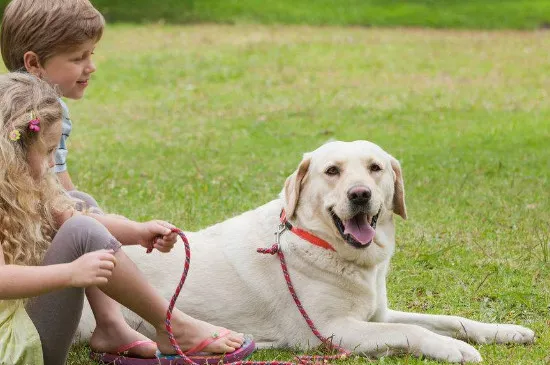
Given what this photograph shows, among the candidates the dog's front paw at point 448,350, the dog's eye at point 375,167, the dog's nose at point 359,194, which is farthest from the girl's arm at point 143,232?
the dog's front paw at point 448,350

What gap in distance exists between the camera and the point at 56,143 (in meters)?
4.13

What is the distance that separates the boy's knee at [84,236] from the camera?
4027 millimetres

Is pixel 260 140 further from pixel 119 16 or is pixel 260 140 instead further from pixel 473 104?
pixel 119 16

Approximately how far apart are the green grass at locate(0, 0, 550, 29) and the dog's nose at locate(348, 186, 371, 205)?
18638 mm

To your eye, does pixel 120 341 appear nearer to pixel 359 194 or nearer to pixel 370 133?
pixel 359 194

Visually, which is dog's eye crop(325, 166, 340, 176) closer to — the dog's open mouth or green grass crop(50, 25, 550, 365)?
the dog's open mouth

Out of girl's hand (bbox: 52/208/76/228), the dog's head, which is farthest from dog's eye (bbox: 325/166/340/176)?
girl's hand (bbox: 52/208/76/228)

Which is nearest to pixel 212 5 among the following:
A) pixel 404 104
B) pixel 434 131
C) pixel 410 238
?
pixel 404 104

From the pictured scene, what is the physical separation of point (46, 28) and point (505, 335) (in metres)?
2.73

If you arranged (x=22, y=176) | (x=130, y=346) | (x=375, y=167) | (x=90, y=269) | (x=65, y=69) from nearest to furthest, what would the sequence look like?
(x=90, y=269)
(x=22, y=176)
(x=130, y=346)
(x=375, y=167)
(x=65, y=69)

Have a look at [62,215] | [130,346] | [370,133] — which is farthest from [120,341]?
[370,133]

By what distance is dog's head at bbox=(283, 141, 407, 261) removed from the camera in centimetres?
472

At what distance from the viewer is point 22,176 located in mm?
3953

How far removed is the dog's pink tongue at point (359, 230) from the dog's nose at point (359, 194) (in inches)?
5.0
